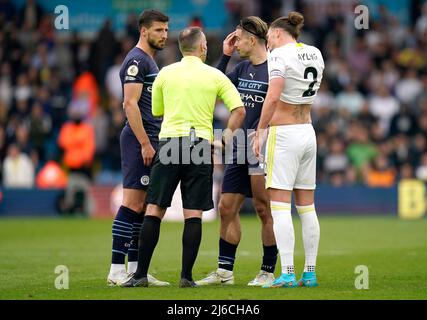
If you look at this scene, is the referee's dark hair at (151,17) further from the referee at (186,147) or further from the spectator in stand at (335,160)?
the spectator in stand at (335,160)

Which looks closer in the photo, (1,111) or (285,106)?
(285,106)

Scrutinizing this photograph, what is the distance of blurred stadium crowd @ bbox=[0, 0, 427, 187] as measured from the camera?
24.8 meters

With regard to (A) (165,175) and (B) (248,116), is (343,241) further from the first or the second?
(A) (165,175)

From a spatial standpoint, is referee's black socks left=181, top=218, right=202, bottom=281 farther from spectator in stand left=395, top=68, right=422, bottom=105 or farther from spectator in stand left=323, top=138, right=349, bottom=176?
spectator in stand left=395, top=68, right=422, bottom=105

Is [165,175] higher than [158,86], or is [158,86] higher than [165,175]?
[158,86]

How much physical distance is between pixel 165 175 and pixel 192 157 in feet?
1.11

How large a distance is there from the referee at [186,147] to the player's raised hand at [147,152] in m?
0.34

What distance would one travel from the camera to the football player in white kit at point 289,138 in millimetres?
10420

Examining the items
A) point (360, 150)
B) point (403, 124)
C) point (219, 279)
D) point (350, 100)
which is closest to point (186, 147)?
point (219, 279)

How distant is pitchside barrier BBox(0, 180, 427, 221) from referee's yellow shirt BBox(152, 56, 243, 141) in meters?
13.4

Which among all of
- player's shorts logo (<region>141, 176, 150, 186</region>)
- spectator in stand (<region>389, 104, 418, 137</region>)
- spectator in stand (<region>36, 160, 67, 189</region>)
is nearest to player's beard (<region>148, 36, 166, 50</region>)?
player's shorts logo (<region>141, 176, 150, 186</region>)

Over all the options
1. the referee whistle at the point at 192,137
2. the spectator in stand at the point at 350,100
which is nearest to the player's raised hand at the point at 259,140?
the referee whistle at the point at 192,137
